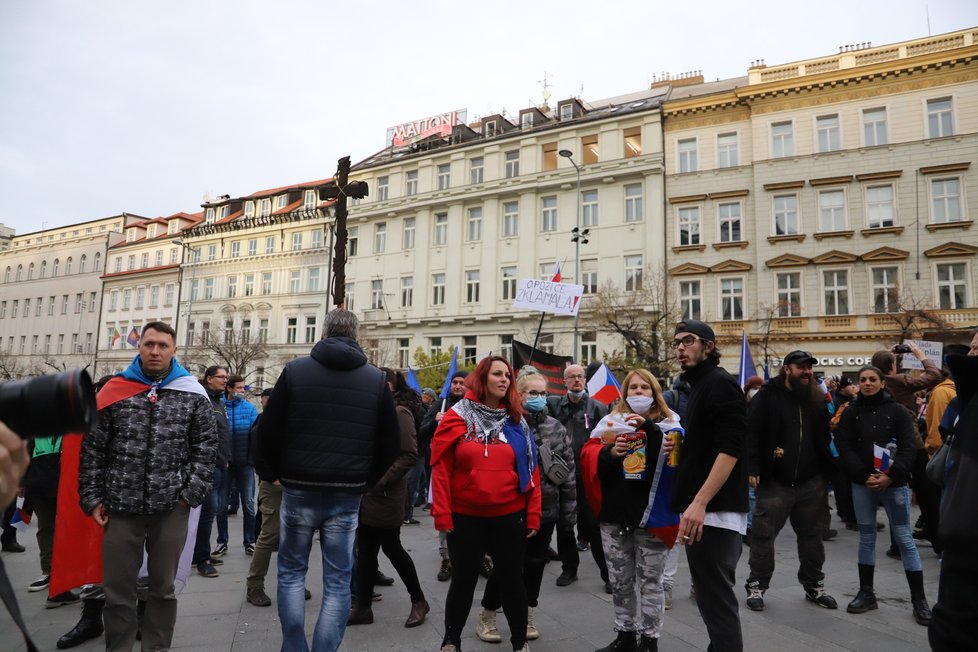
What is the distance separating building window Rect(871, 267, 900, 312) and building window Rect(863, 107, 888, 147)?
6.18 meters

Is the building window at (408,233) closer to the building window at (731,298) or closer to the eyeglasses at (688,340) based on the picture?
the building window at (731,298)

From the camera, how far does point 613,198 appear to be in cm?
3516

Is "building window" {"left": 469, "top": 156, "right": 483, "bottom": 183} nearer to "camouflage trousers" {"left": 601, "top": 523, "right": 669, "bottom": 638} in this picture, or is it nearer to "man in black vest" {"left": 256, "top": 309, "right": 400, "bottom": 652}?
"camouflage trousers" {"left": 601, "top": 523, "right": 669, "bottom": 638}

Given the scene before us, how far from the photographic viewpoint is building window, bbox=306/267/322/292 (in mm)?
46438

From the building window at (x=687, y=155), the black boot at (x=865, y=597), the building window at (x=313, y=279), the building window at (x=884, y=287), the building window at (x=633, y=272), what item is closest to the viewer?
the black boot at (x=865, y=597)

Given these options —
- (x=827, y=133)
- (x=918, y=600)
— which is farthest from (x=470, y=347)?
(x=918, y=600)

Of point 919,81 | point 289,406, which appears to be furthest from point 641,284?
point 289,406

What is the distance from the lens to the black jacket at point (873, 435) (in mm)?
5656

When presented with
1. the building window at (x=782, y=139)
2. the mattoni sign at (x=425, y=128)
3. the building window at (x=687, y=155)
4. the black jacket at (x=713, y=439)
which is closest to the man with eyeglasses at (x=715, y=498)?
the black jacket at (x=713, y=439)

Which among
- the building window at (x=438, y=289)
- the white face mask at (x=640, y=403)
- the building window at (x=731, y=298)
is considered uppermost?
the building window at (x=438, y=289)

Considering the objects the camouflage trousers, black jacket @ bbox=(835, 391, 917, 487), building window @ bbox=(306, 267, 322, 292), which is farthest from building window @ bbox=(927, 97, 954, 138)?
building window @ bbox=(306, 267, 322, 292)

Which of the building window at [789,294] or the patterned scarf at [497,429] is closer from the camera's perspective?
the patterned scarf at [497,429]

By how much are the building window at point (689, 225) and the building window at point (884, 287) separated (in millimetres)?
8280

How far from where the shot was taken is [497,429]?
14.4 ft
